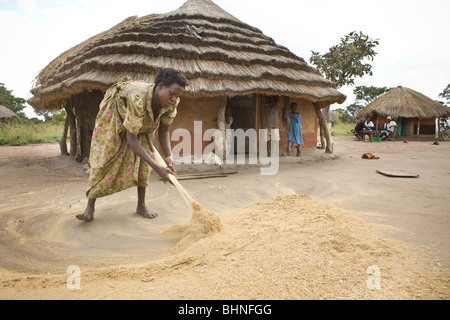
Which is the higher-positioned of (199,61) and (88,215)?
(199,61)

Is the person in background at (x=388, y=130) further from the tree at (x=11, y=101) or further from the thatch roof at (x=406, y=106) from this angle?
the tree at (x=11, y=101)

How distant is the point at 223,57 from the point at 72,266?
496 centimetres

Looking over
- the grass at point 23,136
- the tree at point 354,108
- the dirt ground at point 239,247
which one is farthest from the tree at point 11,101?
the tree at point 354,108

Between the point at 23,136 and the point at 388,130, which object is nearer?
the point at 23,136

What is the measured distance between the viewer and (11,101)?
21656 mm

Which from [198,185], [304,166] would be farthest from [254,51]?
[198,185]

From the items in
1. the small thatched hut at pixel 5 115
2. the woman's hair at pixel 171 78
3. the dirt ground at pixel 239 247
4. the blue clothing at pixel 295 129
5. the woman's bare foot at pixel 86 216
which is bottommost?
the dirt ground at pixel 239 247

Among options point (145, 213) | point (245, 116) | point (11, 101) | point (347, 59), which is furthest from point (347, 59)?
point (11, 101)

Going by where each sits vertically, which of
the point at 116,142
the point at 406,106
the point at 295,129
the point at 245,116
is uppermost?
the point at 406,106

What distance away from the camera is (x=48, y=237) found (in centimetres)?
233

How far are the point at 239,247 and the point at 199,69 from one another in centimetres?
419

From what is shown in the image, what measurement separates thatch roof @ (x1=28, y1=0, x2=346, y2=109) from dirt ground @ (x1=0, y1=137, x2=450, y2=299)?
7.91 feet

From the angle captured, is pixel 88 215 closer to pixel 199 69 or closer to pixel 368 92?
pixel 199 69

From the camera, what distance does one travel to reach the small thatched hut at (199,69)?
5328 mm
